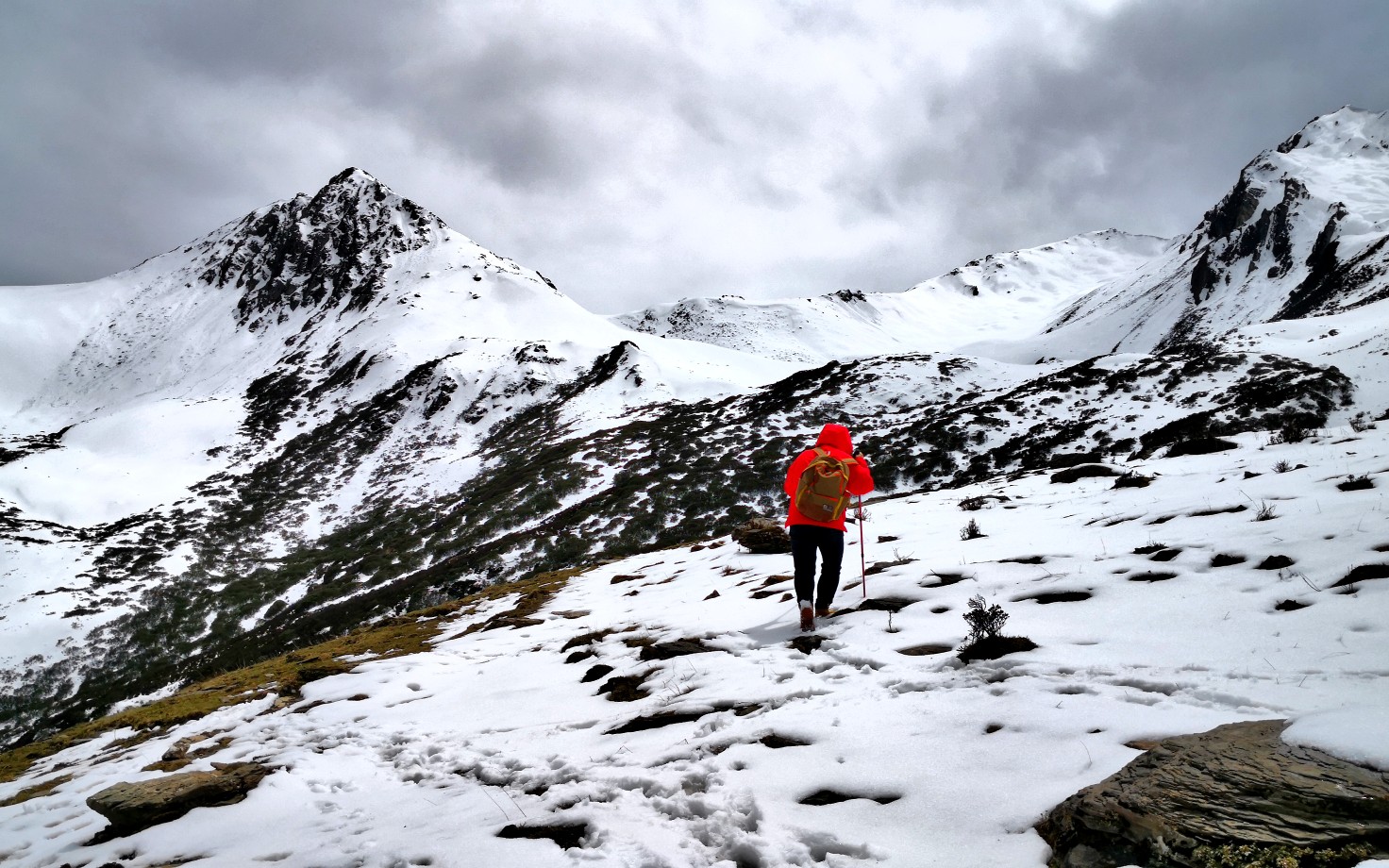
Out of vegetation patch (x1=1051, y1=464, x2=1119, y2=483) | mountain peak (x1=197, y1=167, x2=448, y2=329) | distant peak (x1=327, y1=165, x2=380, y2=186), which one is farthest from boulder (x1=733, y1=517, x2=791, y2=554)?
distant peak (x1=327, y1=165, x2=380, y2=186)

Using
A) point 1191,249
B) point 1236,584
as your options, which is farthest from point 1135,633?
point 1191,249

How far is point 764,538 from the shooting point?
43.1ft

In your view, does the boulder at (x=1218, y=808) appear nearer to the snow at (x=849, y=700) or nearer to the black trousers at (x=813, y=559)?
the snow at (x=849, y=700)

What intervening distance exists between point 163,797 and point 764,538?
10.1 metres

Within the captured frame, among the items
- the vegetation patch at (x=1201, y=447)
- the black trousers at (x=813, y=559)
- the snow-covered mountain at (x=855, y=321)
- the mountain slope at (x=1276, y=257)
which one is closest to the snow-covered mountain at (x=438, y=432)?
the vegetation patch at (x=1201, y=447)

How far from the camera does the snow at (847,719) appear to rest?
11.4 feet

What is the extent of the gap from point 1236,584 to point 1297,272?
11542cm

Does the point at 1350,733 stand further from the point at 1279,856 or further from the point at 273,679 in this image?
the point at 273,679

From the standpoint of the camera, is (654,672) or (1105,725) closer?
(1105,725)

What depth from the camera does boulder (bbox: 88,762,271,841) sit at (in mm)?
5055

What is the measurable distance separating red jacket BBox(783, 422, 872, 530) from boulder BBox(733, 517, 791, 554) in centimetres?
515

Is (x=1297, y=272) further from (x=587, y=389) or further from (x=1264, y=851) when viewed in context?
(x=1264, y=851)

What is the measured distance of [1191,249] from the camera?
14212cm

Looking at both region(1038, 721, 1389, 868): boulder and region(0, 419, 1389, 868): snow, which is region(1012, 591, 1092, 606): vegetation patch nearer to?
region(0, 419, 1389, 868): snow
